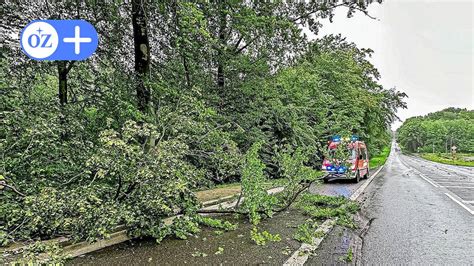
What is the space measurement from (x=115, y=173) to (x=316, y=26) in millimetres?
10879

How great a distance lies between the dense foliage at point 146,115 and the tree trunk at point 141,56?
28mm

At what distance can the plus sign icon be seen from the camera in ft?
20.7

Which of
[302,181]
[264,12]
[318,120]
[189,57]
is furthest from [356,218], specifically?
[318,120]

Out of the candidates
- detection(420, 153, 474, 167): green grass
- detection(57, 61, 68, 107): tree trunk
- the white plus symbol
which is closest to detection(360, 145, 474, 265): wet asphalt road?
the white plus symbol

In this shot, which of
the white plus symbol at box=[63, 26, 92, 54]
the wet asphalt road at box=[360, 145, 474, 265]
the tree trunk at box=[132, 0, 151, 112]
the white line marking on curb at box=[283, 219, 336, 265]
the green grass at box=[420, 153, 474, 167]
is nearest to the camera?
the white line marking on curb at box=[283, 219, 336, 265]

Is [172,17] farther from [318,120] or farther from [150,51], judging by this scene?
[318,120]

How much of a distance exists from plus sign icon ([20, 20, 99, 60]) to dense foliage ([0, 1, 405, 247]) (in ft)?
3.25

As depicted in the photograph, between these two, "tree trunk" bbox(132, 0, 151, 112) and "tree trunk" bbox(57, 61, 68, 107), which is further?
"tree trunk" bbox(57, 61, 68, 107)

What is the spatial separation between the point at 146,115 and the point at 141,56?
216cm

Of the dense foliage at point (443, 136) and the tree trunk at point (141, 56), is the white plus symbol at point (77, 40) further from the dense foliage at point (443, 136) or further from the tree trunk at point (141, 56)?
the dense foliage at point (443, 136)

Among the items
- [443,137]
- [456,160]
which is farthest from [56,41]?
[443,137]

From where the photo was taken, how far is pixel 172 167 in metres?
5.68

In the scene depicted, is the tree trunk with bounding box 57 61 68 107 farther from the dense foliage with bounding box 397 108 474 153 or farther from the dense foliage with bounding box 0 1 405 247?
Result: the dense foliage with bounding box 397 108 474 153

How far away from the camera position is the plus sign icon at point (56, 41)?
6297 mm
